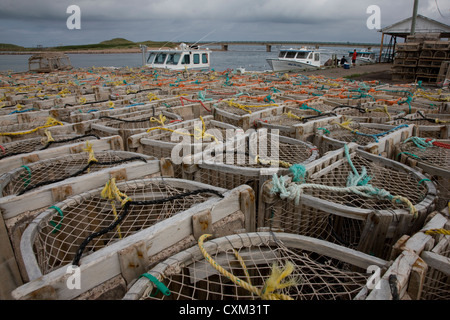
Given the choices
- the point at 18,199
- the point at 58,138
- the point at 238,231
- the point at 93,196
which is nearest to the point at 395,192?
the point at 238,231

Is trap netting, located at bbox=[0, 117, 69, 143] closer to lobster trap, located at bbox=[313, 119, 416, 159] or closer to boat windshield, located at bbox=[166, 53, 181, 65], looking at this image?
lobster trap, located at bbox=[313, 119, 416, 159]

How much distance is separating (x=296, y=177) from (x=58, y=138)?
11.1 ft

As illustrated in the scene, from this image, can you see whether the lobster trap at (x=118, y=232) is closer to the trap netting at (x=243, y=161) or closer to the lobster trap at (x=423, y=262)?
the trap netting at (x=243, y=161)

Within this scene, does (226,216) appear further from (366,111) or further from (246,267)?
(366,111)

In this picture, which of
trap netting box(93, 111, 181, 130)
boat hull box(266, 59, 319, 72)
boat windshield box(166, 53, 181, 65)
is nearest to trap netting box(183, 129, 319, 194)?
trap netting box(93, 111, 181, 130)

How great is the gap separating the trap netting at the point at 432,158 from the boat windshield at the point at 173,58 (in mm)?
17849

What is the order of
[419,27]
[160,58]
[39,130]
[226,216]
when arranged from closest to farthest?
[226,216]
[39,130]
[160,58]
[419,27]

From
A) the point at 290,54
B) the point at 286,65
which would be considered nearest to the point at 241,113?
the point at 286,65

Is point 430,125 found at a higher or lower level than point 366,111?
lower

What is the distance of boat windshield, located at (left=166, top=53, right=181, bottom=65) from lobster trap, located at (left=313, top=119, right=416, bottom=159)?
16793 mm

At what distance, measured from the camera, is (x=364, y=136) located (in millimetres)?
4207

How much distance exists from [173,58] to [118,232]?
63.4 feet

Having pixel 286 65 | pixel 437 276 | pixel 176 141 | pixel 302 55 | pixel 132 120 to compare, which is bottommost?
pixel 437 276

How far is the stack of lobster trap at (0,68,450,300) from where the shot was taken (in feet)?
5.50
